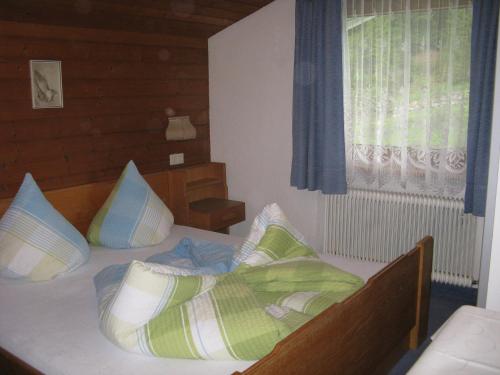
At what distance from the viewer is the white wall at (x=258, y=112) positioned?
4105 mm

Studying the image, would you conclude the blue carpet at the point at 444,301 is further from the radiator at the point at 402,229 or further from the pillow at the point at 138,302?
the pillow at the point at 138,302

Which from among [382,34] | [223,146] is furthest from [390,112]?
[223,146]

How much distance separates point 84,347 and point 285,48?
289cm

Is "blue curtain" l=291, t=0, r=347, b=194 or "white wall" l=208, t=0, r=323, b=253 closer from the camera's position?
"blue curtain" l=291, t=0, r=347, b=194

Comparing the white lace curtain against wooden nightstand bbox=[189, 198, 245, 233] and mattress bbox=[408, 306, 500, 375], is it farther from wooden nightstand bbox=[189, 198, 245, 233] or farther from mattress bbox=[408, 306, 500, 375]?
mattress bbox=[408, 306, 500, 375]

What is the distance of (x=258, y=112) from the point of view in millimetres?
4301

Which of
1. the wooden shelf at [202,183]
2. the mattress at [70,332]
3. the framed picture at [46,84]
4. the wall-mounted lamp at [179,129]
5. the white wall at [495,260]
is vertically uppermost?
the framed picture at [46,84]

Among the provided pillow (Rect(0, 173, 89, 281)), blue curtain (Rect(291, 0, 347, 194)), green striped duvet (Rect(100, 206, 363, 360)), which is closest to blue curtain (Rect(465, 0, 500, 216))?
blue curtain (Rect(291, 0, 347, 194))

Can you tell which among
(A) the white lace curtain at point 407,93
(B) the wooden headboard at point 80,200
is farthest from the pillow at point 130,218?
(A) the white lace curtain at point 407,93

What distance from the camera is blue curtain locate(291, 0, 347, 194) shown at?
3709 millimetres

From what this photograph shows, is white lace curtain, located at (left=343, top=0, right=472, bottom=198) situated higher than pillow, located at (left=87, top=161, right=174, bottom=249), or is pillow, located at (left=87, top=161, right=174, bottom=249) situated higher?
white lace curtain, located at (left=343, top=0, right=472, bottom=198)

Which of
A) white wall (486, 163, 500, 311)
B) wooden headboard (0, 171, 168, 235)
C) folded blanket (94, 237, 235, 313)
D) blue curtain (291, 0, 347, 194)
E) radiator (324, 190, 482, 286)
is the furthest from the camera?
blue curtain (291, 0, 347, 194)

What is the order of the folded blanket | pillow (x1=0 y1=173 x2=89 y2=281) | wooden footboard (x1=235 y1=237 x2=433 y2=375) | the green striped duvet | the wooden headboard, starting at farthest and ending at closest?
the wooden headboard, pillow (x1=0 y1=173 x2=89 y2=281), the folded blanket, the green striped duvet, wooden footboard (x1=235 y1=237 x2=433 y2=375)

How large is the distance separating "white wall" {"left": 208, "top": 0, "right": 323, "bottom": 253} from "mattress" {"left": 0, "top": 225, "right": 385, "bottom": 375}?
1.50 meters
